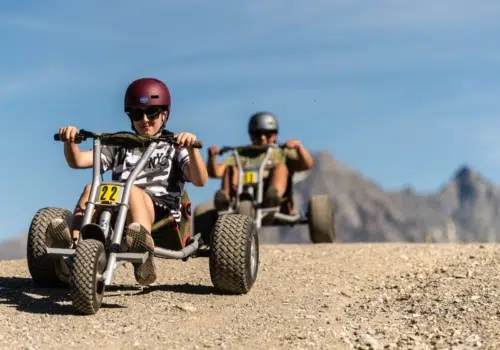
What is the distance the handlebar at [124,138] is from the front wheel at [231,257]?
815 mm

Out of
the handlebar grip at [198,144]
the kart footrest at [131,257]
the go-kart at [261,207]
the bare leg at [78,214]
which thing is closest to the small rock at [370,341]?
the kart footrest at [131,257]

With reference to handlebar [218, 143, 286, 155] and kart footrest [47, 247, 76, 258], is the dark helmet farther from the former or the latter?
kart footrest [47, 247, 76, 258]

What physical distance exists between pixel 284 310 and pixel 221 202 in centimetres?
600

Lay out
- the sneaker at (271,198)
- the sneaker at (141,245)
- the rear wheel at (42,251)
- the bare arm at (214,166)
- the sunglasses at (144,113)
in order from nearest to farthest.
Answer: the sneaker at (141,245) < the rear wheel at (42,251) < the sunglasses at (144,113) < the sneaker at (271,198) < the bare arm at (214,166)

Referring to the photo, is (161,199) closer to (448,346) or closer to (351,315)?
(351,315)

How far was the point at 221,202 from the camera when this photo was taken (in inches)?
488

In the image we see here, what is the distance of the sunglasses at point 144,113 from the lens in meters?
7.50

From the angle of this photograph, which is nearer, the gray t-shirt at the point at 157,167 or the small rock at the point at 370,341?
the small rock at the point at 370,341

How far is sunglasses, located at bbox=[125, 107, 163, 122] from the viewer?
750cm

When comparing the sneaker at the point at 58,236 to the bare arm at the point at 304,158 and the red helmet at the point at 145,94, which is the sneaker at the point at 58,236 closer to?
the red helmet at the point at 145,94

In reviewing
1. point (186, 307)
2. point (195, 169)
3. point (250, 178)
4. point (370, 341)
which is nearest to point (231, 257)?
point (186, 307)

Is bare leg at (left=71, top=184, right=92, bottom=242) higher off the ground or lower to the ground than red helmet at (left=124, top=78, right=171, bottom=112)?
lower

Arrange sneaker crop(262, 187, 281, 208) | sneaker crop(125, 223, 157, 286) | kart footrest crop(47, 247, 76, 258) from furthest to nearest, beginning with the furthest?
sneaker crop(262, 187, 281, 208)
sneaker crop(125, 223, 157, 286)
kart footrest crop(47, 247, 76, 258)

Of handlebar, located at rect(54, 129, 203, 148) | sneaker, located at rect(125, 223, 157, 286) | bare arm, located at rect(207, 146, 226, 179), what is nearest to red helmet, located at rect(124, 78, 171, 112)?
handlebar, located at rect(54, 129, 203, 148)
